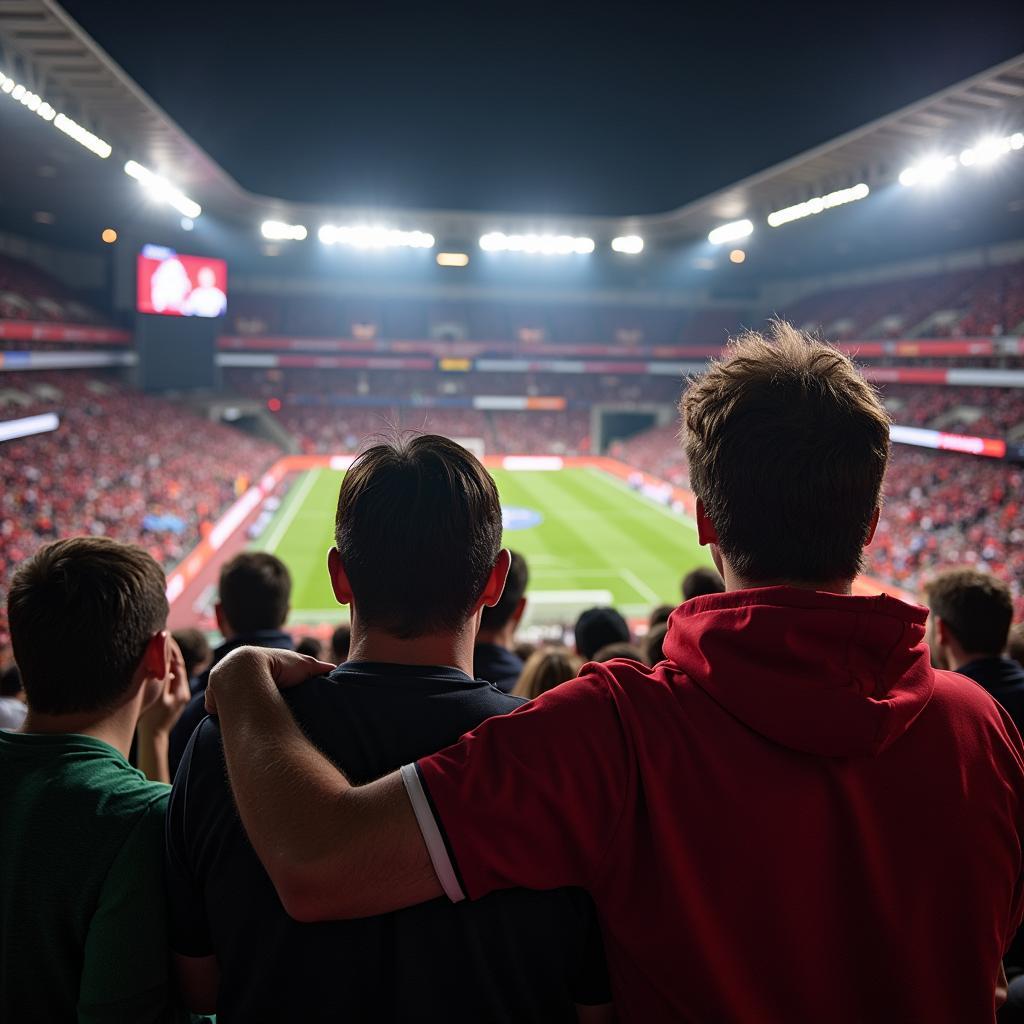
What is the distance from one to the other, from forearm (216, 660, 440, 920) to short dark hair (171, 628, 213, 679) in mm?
4313

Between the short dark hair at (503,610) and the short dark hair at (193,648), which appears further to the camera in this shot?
the short dark hair at (193,648)

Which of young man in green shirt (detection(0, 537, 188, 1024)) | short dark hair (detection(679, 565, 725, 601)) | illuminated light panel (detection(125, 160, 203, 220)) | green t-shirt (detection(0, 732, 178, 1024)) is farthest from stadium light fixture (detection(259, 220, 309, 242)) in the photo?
green t-shirt (detection(0, 732, 178, 1024))

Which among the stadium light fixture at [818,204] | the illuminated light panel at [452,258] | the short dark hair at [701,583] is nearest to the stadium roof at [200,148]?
the stadium light fixture at [818,204]

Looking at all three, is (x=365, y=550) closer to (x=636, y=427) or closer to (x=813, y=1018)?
(x=813, y=1018)

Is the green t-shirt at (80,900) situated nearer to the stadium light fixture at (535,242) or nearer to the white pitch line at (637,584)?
the white pitch line at (637,584)

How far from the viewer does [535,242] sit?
4388 cm

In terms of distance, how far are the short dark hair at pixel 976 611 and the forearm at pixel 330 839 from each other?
3.38 m

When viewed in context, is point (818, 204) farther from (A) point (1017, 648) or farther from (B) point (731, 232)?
(A) point (1017, 648)

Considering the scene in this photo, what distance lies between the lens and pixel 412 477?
1.80 meters

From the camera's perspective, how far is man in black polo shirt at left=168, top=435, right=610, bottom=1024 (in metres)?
1.60

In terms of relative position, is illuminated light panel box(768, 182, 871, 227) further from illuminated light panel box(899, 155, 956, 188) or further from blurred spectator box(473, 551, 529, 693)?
blurred spectator box(473, 551, 529, 693)

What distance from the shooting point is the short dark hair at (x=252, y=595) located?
15.9ft

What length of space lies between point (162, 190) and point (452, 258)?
21.7 m

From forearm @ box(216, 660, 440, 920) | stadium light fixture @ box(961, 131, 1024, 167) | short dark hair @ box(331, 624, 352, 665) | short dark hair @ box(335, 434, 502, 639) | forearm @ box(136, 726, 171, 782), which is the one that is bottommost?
short dark hair @ box(331, 624, 352, 665)
